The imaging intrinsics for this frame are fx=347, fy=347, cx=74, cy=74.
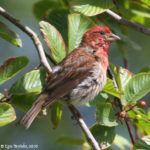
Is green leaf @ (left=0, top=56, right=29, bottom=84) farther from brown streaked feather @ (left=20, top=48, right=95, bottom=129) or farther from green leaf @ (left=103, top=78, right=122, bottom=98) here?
green leaf @ (left=103, top=78, right=122, bottom=98)

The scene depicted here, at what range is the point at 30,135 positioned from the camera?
7.32 meters

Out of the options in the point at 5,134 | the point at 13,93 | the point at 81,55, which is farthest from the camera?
the point at 5,134

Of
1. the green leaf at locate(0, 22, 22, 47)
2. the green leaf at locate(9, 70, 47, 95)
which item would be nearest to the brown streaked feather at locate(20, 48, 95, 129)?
the green leaf at locate(9, 70, 47, 95)

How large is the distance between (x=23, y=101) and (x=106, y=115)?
2.99ft


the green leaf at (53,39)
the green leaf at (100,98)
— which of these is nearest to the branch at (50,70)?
the green leaf at (53,39)

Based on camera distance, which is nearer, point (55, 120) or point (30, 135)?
point (55, 120)

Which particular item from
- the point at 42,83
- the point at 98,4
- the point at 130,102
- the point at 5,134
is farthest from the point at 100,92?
the point at 5,134

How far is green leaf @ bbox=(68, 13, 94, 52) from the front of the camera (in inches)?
171

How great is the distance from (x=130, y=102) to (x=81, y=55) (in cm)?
120

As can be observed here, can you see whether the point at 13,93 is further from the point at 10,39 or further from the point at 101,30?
the point at 101,30

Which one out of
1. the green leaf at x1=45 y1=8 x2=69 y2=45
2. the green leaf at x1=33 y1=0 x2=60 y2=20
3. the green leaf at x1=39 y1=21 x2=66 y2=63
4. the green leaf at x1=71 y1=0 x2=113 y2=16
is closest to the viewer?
the green leaf at x1=39 y1=21 x2=66 y2=63

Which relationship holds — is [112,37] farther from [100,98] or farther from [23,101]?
[23,101]

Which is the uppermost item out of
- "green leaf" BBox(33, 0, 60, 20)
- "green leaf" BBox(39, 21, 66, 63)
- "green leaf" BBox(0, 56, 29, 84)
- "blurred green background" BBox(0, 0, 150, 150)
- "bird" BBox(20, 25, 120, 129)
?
"green leaf" BBox(33, 0, 60, 20)

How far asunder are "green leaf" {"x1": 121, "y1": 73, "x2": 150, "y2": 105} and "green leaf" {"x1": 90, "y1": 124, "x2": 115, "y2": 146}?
35 centimetres
